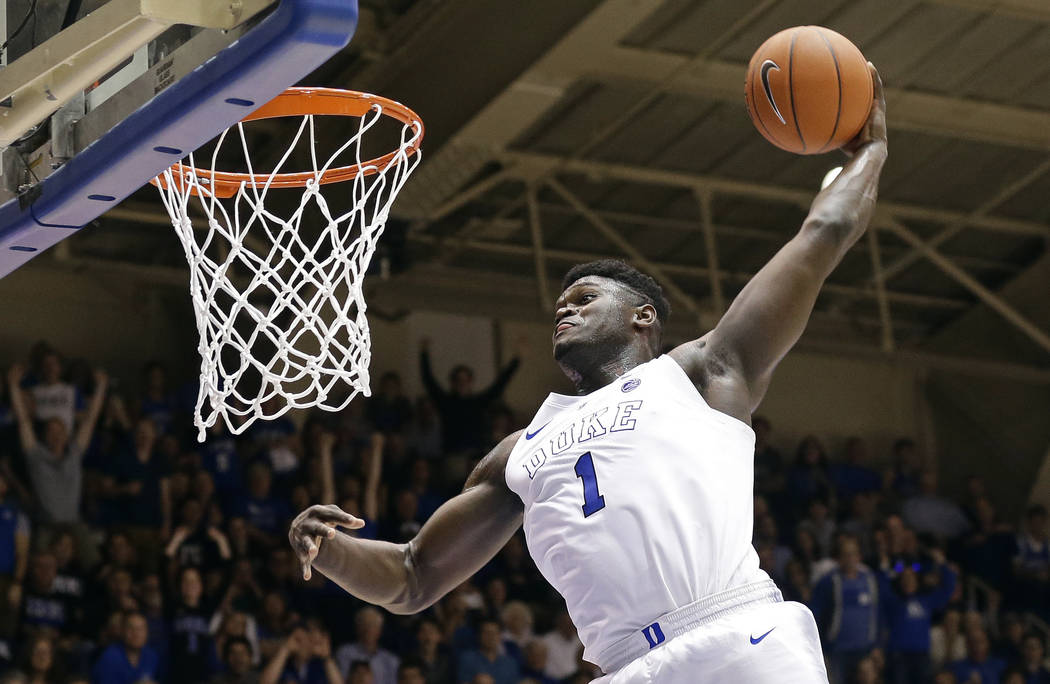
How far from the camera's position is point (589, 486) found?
358cm

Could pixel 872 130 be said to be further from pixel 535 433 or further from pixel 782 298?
pixel 535 433

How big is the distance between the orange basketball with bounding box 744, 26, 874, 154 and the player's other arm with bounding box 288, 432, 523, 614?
3.49 feet

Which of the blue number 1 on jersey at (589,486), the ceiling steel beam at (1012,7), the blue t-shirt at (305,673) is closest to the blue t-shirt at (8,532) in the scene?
the blue t-shirt at (305,673)

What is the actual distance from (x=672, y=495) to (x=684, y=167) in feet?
30.5

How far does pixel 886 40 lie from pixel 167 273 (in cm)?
554

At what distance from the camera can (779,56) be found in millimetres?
3959

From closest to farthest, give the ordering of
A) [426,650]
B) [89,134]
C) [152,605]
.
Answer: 1. [89,134]
2. [152,605]
3. [426,650]

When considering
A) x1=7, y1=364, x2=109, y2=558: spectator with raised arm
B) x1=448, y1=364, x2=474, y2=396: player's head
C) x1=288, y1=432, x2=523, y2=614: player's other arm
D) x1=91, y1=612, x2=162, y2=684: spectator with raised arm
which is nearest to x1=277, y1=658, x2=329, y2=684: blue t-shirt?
x1=91, y1=612, x2=162, y2=684: spectator with raised arm

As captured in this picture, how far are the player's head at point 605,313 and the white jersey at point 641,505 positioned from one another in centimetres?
26

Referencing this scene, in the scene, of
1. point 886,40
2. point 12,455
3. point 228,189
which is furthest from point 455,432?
point 228,189

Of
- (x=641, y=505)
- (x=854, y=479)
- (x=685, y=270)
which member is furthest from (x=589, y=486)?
(x=854, y=479)

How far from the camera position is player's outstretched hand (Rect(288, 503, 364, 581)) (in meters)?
3.74

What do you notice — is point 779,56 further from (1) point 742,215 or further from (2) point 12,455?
(1) point 742,215

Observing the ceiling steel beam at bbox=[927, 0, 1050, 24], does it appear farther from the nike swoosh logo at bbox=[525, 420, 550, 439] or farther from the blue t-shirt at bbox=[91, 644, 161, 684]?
the nike swoosh logo at bbox=[525, 420, 550, 439]
